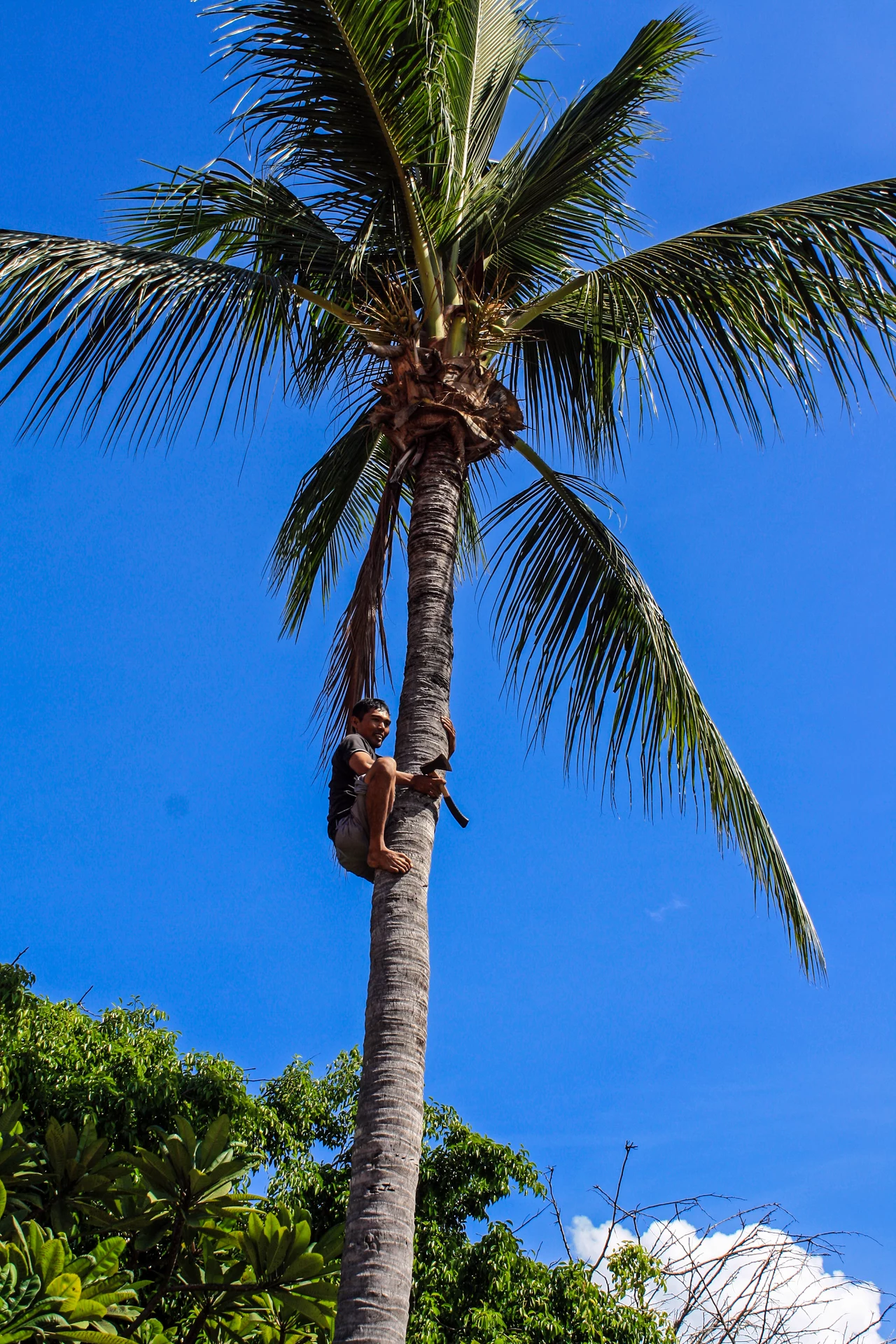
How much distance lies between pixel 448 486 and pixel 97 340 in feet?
6.41

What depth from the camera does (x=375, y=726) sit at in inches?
219

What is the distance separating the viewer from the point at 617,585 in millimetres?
6789

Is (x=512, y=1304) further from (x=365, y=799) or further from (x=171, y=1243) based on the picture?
(x=365, y=799)

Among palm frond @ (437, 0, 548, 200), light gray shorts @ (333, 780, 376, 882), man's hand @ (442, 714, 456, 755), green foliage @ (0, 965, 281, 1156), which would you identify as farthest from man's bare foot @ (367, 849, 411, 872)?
green foliage @ (0, 965, 281, 1156)

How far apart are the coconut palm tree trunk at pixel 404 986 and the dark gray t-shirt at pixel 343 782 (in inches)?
8.6

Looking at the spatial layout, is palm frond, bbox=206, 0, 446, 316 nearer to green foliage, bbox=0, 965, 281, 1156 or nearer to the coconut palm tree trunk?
the coconut palm tree trunk

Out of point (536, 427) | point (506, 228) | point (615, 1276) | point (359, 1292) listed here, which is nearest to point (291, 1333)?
point (359, 1292)

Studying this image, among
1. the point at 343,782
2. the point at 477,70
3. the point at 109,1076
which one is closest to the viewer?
the point at 343,782

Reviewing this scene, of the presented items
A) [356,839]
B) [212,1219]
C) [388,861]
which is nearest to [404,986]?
[388,861]

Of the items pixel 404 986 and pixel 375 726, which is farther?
pixel 375 726

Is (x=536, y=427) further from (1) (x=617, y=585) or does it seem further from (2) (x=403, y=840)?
(2) (x=403, y=840)

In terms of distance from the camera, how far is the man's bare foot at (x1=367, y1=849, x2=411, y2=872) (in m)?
4.59

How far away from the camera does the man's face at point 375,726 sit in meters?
5.55

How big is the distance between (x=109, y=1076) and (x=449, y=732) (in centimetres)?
515
